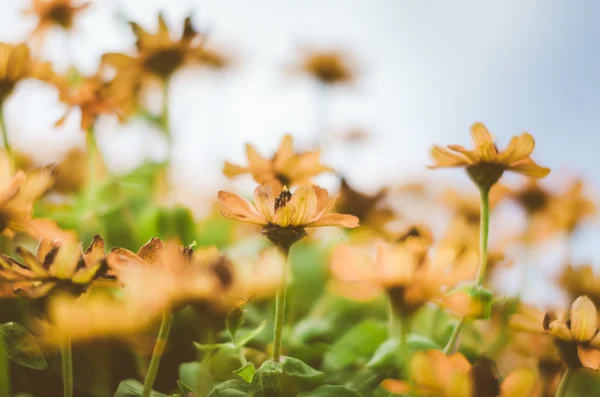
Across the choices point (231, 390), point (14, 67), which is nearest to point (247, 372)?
point (231, 390)

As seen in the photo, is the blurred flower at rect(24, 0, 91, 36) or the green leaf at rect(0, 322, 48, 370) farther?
the blurred flower at rect(24, 0, 91, 36)

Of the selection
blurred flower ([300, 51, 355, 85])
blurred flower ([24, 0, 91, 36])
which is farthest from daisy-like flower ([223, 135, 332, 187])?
blurred flower ([300, 51, 355, 85])

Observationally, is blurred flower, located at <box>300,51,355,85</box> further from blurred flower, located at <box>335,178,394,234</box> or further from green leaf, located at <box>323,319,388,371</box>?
green leaf, located at <box>323,319,388,371</box>

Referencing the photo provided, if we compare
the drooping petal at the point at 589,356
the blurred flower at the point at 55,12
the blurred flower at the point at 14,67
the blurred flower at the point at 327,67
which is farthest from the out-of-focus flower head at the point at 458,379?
the blurred flower at the point at 327,67

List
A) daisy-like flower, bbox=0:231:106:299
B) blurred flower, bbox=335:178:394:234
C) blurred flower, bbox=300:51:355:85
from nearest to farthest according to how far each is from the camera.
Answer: daisy-like flower, bbox=0:231:106:299 → blurred flower, bbox=335:178:394:234 → blurred flower, bbox=300:51:355:85

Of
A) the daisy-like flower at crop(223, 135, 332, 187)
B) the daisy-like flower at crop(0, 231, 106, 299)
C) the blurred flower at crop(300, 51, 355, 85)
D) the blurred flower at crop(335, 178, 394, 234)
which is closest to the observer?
the daisy-like flower at crop(0, 231, 106, 299)

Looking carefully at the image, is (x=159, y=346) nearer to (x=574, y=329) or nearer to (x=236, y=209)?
(x=236, y=209)
